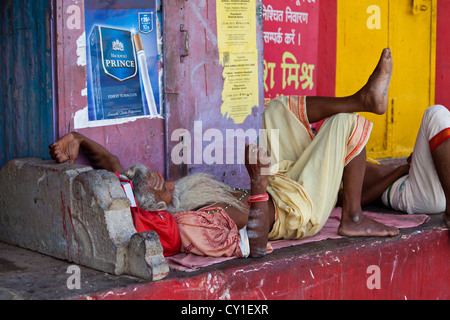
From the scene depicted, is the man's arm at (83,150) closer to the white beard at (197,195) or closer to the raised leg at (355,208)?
the white beard at (197,195)

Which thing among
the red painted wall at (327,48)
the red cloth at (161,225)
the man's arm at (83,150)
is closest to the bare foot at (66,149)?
the man's arm at (83,150)

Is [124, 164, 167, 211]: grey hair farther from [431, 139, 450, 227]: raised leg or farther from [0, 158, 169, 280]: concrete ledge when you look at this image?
[431, 139, 450, 227]: raised leg

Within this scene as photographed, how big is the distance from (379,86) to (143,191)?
1476 millimetres

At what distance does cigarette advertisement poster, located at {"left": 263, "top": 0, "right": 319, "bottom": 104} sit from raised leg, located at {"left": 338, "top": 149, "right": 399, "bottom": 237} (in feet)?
5.48

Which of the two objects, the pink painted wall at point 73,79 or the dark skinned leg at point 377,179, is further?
the dark skinned leg at point 377,179

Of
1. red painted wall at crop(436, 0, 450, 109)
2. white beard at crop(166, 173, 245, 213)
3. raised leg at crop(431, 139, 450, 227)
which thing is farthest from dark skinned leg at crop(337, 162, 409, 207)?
red painted wall at crop(436, 0, 450, 109)

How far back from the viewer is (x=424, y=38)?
→ 22.0 feet

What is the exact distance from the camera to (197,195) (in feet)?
11.5

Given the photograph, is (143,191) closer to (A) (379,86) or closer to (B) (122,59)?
(B) (122,59)

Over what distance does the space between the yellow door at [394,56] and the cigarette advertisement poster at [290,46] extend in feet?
2.06

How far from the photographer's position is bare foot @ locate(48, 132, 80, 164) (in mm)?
3318

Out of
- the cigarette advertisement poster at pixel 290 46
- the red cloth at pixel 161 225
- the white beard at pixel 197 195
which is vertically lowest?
the red cloth at pixel 161 225

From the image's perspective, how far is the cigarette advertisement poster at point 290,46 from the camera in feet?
17.1

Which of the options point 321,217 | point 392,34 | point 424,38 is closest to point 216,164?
point 321,217
